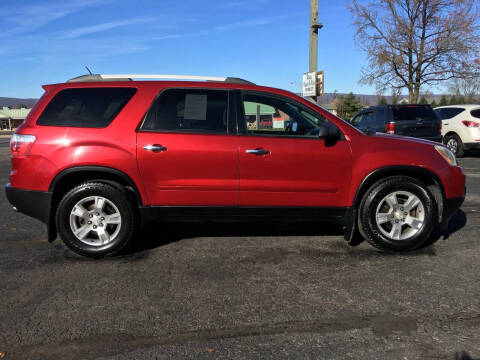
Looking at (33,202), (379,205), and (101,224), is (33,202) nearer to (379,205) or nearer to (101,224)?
(101,224)

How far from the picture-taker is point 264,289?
115 inches

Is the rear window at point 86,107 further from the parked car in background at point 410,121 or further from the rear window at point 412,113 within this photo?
the rear window at point 412,113

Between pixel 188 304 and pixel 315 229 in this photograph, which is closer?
pixel 188 304

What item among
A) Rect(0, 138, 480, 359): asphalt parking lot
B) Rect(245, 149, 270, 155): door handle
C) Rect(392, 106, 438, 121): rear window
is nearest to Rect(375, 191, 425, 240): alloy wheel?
Rect(0, 138, 480, 359): asphalt parking lot

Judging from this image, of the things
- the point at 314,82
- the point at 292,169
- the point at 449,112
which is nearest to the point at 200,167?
the point at 292,169

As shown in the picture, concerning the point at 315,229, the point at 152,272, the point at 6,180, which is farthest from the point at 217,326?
the point at 6,180

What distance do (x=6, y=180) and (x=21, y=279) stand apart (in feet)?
21.4

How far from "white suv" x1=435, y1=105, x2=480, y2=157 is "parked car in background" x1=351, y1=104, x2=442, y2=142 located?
171cm

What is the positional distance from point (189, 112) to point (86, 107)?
1057 mm

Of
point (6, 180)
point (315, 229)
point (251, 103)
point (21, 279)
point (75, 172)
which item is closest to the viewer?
point (21, 279)

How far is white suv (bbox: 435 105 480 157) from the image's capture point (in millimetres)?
10891

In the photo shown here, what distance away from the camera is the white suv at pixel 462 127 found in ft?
35.7

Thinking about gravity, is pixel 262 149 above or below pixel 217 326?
above

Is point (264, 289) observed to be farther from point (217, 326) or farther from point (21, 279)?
point (21, 279)
